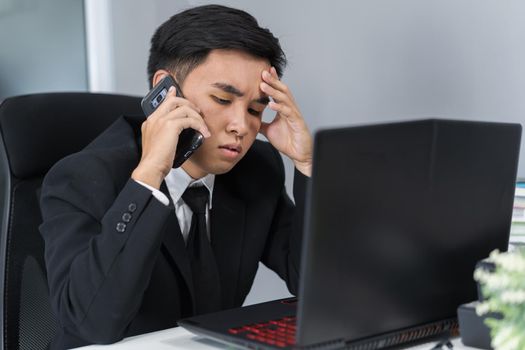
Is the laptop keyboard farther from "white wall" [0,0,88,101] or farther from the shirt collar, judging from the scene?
"white wall" [0,0,88,101]

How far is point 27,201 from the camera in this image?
62.0 inches

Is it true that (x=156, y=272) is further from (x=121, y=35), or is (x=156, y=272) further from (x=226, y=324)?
(x=121, y=35)

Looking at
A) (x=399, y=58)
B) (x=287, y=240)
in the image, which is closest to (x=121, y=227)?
(x=287, y=240)

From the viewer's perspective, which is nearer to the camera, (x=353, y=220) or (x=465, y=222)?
(x=353, y=220)

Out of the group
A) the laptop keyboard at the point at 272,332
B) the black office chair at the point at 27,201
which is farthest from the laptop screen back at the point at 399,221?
the black office chair at the point at 27,201

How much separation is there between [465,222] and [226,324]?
365 millimetres

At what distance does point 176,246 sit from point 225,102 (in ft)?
0.88

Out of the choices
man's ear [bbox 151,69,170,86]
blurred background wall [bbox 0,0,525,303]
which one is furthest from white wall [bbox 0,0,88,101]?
man's ear [bbox 151,69,170,86]

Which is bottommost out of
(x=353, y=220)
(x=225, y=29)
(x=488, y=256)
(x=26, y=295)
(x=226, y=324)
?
(x=26, y=295)

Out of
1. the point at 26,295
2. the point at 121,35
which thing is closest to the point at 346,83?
the point at 121,35

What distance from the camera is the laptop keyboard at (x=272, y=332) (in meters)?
1.10

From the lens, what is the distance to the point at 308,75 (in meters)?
2.17

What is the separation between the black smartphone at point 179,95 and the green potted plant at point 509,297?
73 centimetres

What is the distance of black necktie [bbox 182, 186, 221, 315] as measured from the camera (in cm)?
154
